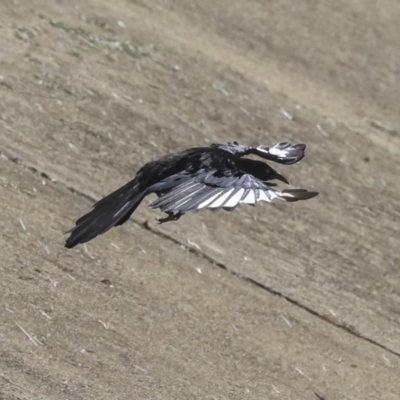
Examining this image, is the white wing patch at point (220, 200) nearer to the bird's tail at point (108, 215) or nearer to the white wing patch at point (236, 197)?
the white wing patch at point (236, 197)

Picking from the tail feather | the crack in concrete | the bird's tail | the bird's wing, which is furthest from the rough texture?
the tail feather

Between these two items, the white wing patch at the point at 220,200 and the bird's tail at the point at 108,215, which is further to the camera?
the bird's tail at the point at 108,215

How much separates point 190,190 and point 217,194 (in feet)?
0.48

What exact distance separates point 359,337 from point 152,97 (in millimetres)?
2169

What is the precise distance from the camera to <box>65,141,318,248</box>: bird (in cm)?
399

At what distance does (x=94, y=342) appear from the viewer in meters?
4.58

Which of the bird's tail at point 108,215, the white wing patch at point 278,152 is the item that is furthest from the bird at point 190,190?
the white wing patch at point 278,152

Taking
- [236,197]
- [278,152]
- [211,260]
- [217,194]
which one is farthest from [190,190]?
[211,260]

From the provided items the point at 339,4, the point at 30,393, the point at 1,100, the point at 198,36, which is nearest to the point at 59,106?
the point at 1,100

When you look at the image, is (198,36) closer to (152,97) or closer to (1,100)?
(152,97)

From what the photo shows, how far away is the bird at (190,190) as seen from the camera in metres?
3.99

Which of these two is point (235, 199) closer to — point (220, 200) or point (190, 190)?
point (220, 200)

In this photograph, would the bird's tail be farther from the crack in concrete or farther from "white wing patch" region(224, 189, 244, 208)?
the crack in concrete

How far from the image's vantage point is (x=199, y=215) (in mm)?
5727
